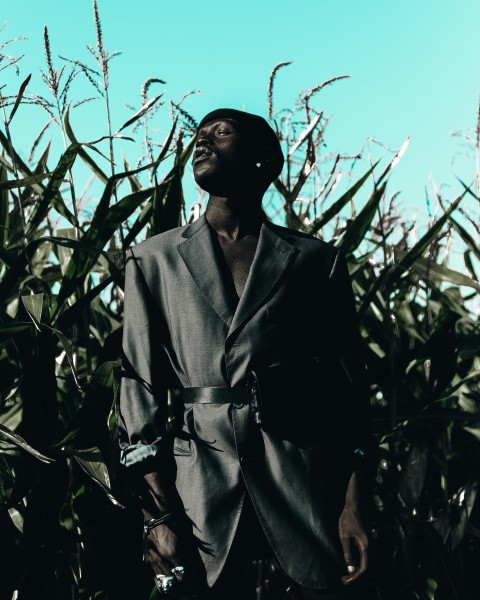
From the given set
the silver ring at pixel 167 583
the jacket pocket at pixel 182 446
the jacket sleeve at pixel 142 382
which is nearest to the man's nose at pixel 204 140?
the jacket sleeve at pixel 142 382

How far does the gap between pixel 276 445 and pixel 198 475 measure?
0.14 metres

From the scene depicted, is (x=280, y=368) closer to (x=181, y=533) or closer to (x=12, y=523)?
(x=181, y=533)

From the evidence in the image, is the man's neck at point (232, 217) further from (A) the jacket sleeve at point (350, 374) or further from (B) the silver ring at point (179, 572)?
(B) the silver ring at point (179, 572)

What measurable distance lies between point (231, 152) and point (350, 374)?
0.44 m

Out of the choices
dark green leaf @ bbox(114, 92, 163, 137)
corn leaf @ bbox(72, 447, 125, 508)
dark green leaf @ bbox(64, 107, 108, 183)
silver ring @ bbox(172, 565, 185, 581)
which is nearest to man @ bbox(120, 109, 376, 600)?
silver ring @ bbox(172, 565, 185, 581)

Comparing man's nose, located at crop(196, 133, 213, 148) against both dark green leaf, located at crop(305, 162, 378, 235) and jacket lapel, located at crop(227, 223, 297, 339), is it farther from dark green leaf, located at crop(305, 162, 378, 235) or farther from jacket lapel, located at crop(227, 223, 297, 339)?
dark green leaf, located at crop(305, 162, 378, 235)

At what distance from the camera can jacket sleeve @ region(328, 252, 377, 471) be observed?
151 centimetres

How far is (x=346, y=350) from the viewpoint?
1.56 metres

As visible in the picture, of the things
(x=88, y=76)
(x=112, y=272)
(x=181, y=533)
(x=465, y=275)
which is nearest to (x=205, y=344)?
(x=181, y=533)

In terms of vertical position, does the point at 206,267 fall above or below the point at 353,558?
above

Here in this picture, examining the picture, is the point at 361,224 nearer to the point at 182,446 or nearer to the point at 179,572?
the point at 182,446

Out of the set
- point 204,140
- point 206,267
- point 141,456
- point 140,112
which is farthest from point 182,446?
point 140,112

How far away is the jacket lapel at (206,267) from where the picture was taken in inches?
58.7

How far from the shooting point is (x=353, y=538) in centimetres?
142
